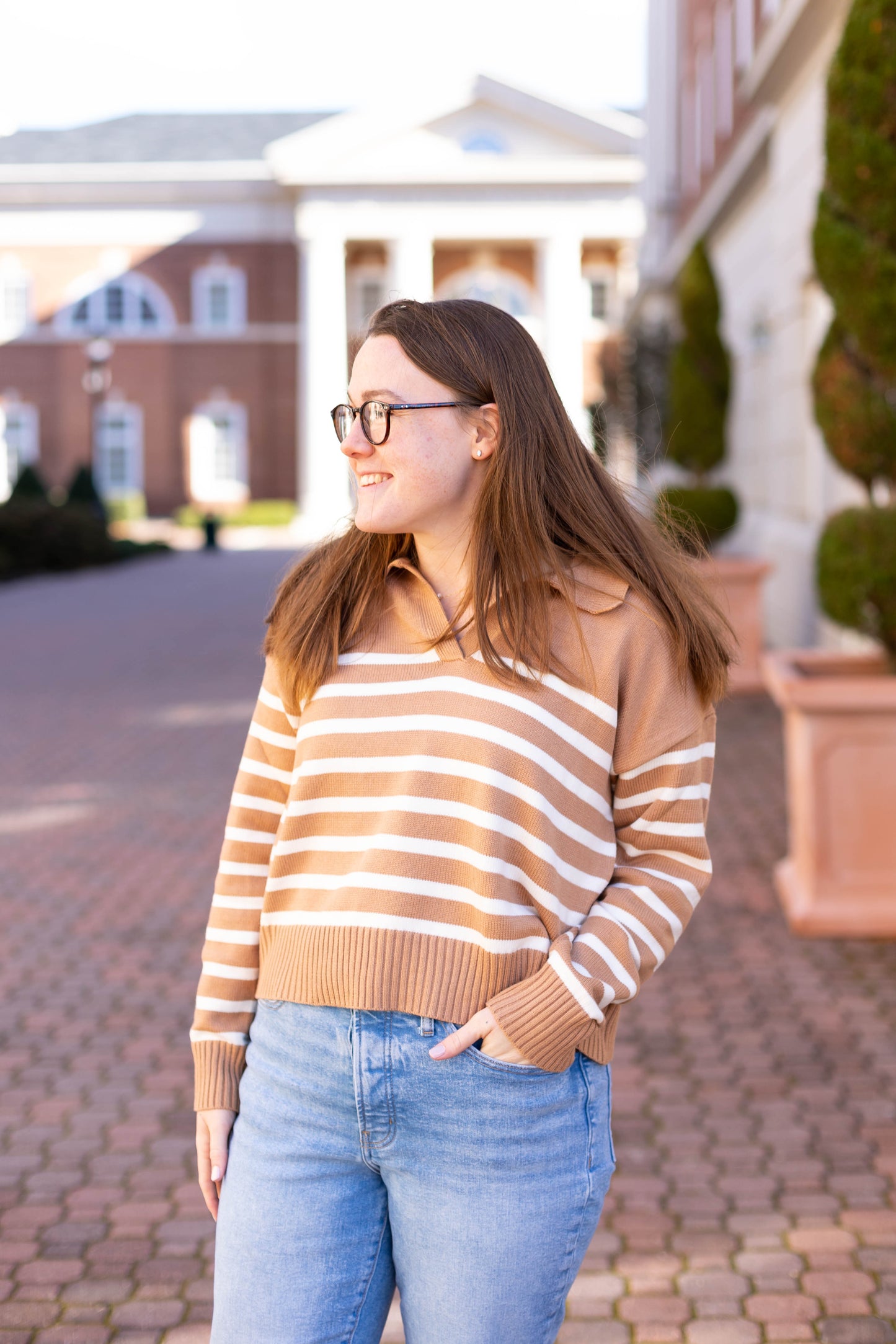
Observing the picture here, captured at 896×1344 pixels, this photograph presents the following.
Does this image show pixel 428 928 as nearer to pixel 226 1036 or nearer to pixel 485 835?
pixel 485 835

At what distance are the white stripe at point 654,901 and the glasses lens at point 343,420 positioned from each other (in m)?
0.68

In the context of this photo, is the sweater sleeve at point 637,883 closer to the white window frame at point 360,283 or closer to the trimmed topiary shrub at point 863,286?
the trimmed topiary shrub at point 863,286

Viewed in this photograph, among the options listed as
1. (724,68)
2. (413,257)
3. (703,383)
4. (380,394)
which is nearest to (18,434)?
(413,257)

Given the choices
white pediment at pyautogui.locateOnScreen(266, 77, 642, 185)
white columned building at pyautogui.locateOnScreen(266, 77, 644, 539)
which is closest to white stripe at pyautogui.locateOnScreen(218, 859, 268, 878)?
white columned building at pyautogui.locateOnScreen(266, 77, 644, 539)

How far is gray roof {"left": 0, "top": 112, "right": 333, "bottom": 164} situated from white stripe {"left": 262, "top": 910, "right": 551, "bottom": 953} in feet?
169

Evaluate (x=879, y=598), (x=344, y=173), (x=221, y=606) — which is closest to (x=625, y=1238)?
(x=879, y=598)

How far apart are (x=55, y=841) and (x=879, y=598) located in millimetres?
4254

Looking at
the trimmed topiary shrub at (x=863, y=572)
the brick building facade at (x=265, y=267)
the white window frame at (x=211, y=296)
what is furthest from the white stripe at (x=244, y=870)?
the white window frame at (x=211, y=296)

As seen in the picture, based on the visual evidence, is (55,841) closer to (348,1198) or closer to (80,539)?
(348,1198)

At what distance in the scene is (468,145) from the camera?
4750cm

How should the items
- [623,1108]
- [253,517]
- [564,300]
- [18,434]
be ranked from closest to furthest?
1. [623,1108]
2. [253,517]
3. [564,300]
4. [18,434]

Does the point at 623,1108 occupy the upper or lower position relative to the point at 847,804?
lower

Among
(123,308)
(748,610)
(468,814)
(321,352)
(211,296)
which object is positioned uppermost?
(211,296)

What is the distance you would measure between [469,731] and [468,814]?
0.10 metres
